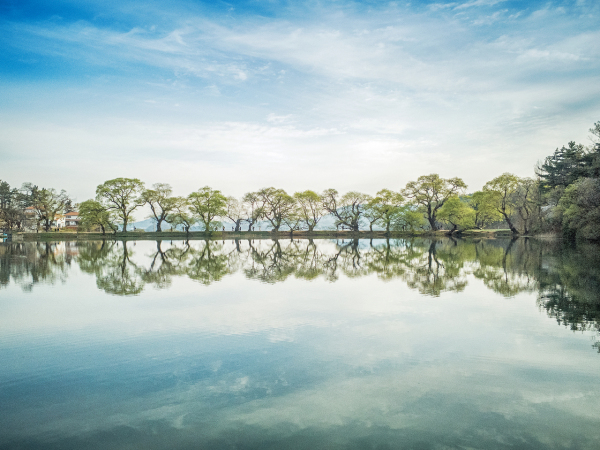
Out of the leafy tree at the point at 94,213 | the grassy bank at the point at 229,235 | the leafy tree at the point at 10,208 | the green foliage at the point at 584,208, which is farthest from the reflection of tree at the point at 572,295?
the leafy tree at the point at 10,208

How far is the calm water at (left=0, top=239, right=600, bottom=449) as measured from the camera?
4285 mm

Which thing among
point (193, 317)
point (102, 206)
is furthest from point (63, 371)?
point (102, 206)

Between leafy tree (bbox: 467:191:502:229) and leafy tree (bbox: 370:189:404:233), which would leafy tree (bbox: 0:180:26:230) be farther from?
leafy tree (bbox: 467:191:502:229)

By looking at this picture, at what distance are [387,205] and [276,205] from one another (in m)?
21.6

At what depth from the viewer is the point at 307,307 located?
10.6 m

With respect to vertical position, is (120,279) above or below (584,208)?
below

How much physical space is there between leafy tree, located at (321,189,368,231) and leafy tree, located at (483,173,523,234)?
22887mm

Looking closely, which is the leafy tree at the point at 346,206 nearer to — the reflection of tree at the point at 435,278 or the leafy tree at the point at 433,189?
the leafy tree at the point at 433,189

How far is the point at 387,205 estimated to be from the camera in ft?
236

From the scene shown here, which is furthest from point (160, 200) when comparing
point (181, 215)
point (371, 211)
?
point (371, 211)

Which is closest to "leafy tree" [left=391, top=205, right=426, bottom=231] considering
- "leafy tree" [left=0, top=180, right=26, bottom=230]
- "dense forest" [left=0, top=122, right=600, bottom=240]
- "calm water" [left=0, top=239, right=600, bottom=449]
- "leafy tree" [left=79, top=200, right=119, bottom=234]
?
"dense forest" [left=0, top=122, right=600, bottom=240]

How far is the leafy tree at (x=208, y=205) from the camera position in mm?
68750

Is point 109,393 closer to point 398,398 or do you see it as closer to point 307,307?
point 398,398

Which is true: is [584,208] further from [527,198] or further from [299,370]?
[299,370]
